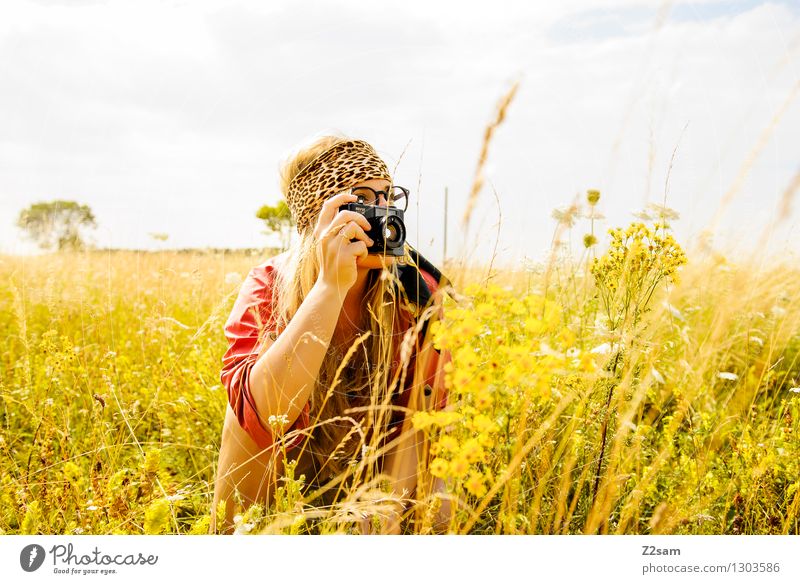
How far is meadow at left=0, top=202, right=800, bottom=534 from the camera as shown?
1.02 metres

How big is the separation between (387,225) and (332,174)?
232mm

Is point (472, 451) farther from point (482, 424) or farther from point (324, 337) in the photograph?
point (324, 337)

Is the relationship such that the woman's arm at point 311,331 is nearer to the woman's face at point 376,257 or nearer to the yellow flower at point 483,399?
the woman's face at point 376,257

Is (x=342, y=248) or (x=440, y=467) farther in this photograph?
(x=342, y=248)

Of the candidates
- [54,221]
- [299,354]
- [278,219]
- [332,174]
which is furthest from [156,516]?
[54,221]

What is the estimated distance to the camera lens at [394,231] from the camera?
134 centimetres

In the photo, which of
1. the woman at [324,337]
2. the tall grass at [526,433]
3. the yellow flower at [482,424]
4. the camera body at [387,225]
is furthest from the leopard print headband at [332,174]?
the yellow flower at [482,424]

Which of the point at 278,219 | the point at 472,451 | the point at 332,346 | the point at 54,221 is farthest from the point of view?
the point at 54,221

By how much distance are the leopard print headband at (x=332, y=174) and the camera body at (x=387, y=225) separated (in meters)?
0.12

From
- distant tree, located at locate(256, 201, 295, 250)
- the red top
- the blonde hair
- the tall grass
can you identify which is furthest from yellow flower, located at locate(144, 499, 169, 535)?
distant tree, located at locate(256, 201, 295, 250)

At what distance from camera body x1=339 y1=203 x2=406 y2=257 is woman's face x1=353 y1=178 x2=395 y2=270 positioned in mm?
23

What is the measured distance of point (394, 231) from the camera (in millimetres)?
1354
